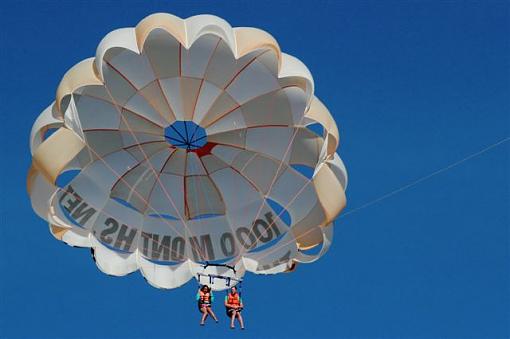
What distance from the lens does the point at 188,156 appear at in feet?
99.0

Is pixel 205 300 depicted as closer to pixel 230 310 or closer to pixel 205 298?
pixel 205 298

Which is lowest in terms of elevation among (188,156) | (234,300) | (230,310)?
(230,310)

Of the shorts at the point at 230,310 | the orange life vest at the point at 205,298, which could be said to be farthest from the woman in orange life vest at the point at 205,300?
the shorts at the point at 230,310

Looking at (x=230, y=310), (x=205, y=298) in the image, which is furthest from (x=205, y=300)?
(x=230, y=310)

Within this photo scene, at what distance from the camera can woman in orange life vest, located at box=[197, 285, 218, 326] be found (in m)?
28.4

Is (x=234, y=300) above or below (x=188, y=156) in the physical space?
below

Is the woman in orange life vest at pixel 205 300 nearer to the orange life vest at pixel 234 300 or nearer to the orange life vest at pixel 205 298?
the orange life vest at pixel 205 298

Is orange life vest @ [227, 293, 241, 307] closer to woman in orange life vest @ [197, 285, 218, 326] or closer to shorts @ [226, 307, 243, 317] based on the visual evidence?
shorts @ [226, 307, 243, 317]

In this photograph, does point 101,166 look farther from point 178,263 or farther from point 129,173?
point 178,263

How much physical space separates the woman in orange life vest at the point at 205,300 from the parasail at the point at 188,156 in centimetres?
A: 33

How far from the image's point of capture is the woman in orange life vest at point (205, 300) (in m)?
28.4

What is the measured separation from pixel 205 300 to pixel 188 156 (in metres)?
3.25

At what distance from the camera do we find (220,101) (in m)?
28.9

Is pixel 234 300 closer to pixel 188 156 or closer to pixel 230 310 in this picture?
pixel 230 310
